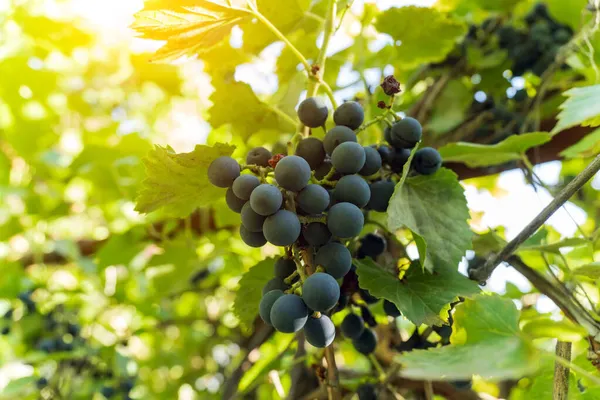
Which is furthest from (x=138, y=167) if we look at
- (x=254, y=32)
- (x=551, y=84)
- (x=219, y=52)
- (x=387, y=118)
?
(x=551, y=84)

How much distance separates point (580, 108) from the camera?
72cm

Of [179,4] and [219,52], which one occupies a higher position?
[179,4]

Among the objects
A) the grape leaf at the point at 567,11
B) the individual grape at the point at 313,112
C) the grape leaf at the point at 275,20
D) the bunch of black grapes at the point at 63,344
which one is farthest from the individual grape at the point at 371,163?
the bunch of black grapes at the point at 63,344

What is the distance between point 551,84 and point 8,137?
221 centimetres

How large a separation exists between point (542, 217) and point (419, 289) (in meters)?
0.24

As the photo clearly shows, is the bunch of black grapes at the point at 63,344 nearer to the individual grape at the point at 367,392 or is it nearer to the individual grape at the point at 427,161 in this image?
the individual grape at the point at 367,392

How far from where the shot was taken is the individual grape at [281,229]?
727 millimetres

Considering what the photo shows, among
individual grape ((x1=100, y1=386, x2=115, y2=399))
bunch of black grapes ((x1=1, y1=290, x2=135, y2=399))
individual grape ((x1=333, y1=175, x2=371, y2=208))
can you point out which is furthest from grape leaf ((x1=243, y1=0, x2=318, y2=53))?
individual grape ((x1=100, y1=386, x2=115, y2=399))

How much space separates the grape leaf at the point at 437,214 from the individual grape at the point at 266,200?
22 cm

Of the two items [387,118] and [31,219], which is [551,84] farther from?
[31,219]

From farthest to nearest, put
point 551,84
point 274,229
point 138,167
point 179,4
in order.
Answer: point 138,167 < point 551,84 < point 179,4 < point 274,229

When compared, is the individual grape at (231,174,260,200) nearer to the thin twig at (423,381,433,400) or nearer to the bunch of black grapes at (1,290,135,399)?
the thin twig at (423,381,433,400)

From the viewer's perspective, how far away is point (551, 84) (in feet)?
5.10

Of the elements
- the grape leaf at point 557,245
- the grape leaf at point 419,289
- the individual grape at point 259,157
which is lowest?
the grape leaf at point 419,289
